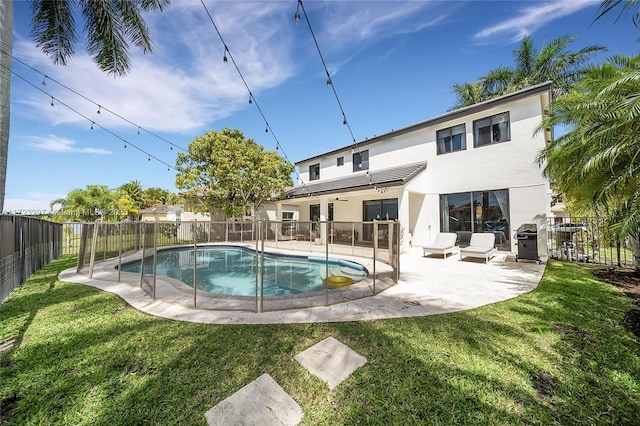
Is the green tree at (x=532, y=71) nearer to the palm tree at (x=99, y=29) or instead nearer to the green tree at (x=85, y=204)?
the palm tree at (x=99, y=29)

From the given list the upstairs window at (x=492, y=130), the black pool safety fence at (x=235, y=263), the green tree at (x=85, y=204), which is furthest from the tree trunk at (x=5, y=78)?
the upstairs window at (x=492, y=130)

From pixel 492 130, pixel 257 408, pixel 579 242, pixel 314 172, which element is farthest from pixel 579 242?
pixel 314 172

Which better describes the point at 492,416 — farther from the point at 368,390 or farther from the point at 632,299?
the point at 632,299

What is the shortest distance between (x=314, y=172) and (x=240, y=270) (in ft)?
44.6

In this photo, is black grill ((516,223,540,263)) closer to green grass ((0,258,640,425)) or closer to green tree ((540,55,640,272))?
green tree ((540,55,640,272))

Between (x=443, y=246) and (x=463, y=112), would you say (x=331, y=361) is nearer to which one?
(x=443, y=246)

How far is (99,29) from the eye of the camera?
26.2 feet

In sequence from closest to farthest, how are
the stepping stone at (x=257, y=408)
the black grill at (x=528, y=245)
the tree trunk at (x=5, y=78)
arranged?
the stepping stone at (x=257, y=408), the tree trunk at (x=5, y=78), the black grill at (x=528, y=245)

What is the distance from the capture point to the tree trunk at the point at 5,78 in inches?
209

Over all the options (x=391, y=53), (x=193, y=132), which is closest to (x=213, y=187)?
(x=193, y=132)

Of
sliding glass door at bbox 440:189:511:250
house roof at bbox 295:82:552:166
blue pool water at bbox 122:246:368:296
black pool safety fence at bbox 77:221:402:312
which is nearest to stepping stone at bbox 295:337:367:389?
black pool safety fence at bbox 77:221:402:312

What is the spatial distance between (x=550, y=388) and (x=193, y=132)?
22657 mm

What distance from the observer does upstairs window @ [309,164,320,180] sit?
21.0 m

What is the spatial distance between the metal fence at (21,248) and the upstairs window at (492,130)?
17.1 meters
